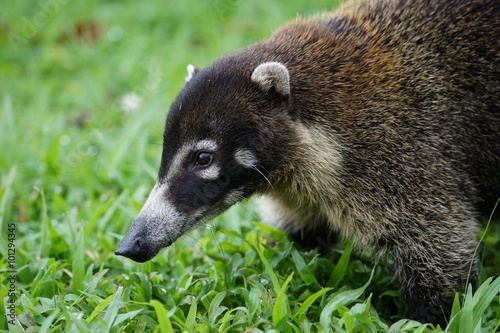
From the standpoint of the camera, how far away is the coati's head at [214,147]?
4.85m

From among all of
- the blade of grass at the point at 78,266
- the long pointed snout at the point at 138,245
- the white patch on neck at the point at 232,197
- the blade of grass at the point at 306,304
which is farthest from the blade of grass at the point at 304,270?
the blade of grass at the point at 78,266

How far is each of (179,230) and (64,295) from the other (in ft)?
3.19

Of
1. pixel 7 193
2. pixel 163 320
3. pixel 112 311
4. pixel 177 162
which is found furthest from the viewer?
pixel 7 193

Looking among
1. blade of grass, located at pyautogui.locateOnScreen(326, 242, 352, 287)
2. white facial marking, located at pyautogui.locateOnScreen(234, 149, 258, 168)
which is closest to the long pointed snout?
white facial marking, located at pyautogui.locateOnScreen(234, 149, 258, 168)

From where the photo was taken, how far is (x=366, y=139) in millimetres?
5160

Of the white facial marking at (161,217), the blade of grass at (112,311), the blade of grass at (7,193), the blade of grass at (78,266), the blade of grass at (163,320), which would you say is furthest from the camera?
the blade of grass at (7,193)

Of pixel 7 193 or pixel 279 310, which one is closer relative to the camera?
pixel 279 310

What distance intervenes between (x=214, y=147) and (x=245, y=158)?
0.24 m

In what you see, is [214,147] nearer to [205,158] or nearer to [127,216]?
[205,158]

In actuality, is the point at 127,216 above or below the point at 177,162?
below

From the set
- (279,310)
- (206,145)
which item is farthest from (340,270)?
(206,145)

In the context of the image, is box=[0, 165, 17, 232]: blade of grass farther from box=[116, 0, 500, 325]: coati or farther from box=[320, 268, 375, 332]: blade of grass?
box=[320, 268, 375, 332]: blade of grass

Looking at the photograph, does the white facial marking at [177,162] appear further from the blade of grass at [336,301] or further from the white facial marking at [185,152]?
the blade of grass at [336,301]

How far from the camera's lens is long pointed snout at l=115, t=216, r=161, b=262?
4.71 metres
